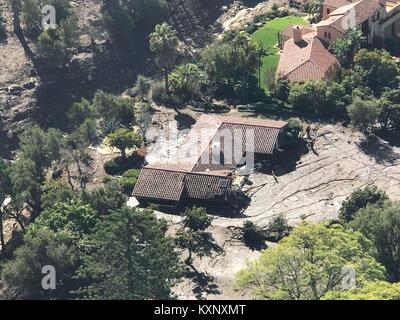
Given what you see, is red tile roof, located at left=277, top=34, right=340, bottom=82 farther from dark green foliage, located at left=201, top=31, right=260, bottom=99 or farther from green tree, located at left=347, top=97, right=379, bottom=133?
green tree, located at left=347, top=97, right=379, bottom=133

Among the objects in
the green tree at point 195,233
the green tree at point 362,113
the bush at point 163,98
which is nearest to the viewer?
the green tree at point 195,233

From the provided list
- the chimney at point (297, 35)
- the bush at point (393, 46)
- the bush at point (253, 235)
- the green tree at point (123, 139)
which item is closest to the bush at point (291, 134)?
the green tree at point (123, 139)

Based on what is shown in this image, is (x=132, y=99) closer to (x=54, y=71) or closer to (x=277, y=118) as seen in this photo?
(x=54, y=71)

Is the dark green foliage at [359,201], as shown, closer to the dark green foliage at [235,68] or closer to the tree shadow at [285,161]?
the tree shadow at [285,161]

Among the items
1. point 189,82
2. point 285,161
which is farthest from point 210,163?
point 189,82

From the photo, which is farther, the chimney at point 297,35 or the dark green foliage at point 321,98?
the chimney at point 297,35

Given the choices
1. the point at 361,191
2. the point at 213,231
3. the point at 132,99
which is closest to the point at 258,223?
the point at 213,231

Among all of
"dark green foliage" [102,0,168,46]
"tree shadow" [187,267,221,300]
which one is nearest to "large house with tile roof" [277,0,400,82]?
"dark green foliage" [102,0,168,46]
